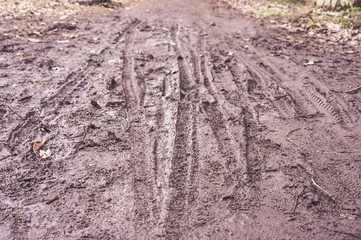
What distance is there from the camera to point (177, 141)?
103 inches

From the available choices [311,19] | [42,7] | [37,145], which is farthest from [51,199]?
[311,19]

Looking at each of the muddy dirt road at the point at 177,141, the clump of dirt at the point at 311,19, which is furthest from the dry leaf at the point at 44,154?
the clump of dirt at the point at 311,19

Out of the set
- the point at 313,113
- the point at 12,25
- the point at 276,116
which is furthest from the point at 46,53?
the point at 313,113

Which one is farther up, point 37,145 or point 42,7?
point 42,7

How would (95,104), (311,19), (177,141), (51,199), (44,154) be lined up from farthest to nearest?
(311,19)
(95,104)
(177,141)
(44,154)
(51,199)

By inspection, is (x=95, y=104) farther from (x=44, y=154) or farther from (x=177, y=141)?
(x=177, y=141)

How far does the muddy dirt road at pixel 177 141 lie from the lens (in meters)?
1.94

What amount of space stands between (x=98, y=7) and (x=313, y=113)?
6.45m

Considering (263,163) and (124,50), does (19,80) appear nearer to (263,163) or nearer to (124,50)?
(124,50)

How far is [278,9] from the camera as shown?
269 inches

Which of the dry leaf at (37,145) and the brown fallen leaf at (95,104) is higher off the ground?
the brown fallen leaf at (95,104)

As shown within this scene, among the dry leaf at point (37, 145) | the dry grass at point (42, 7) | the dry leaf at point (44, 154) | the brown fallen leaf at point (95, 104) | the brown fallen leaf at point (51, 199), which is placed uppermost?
the dry grass at point (42, 7)

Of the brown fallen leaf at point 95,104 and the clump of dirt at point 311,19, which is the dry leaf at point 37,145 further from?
the clump of dirt at point 311,19

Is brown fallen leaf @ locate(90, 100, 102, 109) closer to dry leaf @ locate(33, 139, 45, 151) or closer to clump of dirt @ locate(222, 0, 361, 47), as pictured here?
dry leaf @ locate(33, 139, 45, 151)
